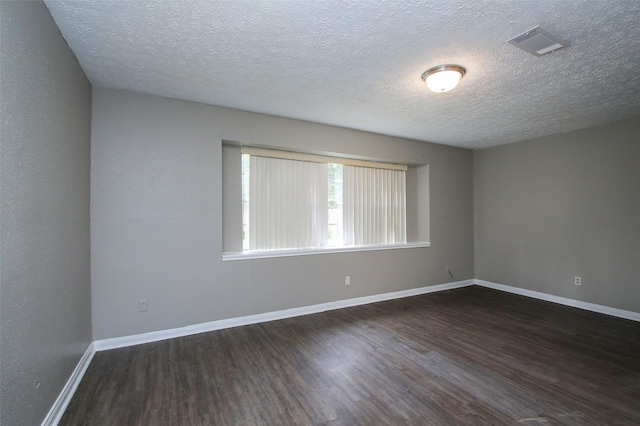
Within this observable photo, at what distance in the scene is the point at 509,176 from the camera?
16.3 ft

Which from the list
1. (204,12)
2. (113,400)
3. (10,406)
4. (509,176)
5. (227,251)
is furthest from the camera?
(509,176)

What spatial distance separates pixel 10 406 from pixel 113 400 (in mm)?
820

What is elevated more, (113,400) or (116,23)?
(116,23)

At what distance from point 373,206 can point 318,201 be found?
1036 mm

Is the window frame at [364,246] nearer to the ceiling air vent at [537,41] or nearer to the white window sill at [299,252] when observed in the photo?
the white window sill at [299,252]

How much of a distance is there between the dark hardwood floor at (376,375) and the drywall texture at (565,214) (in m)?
0.74

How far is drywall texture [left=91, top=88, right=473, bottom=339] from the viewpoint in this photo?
278cm

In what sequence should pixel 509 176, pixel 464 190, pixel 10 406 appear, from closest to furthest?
pixel 10 406, pixel 509 176, pixel 464 190

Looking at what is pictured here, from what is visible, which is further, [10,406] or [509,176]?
[509,176]

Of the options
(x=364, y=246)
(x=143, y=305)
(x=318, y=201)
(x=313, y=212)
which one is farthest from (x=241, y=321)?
(x=364, y=246)

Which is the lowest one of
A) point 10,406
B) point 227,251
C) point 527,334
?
point 527,334

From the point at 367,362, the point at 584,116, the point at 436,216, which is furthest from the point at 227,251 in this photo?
the point at 584,116

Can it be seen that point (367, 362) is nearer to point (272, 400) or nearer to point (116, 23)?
point (272, 400)

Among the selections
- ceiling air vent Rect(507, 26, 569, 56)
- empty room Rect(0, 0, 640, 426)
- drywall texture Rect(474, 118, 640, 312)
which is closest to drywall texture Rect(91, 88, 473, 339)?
empty room Rect(0, 0, 640, 426)
